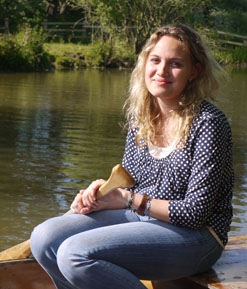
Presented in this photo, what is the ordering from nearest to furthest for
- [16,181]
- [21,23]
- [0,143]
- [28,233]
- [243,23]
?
[28,233]
[16,181]
[0,143]
[21,23]
[243,23]

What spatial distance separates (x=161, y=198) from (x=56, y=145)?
691 cm

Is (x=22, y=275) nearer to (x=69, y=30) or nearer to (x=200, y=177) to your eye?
(x=200, y=177)

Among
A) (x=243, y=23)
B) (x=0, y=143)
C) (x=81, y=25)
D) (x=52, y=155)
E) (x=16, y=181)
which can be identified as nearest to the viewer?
(x=16, y=181)

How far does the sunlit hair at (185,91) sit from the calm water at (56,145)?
2.72 m

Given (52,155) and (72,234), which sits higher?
(72,234)

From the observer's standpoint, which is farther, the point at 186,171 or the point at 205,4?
the point at 205,4

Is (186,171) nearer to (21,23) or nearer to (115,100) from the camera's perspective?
(115,100)

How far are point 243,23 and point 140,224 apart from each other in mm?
37840

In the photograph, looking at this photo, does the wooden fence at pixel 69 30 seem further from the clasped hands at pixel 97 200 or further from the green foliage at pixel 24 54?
the clasped hands at pixel 97 200

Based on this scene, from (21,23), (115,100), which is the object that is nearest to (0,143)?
(115,100)

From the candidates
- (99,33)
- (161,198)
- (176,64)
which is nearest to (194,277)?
(161,198)

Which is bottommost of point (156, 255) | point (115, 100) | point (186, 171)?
point (115, 100)

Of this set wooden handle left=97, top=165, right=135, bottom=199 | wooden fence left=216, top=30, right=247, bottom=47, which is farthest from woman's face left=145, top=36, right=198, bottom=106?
wooden fence left=216, top=30, right=247, bottom=47

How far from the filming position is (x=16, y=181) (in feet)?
26.2
